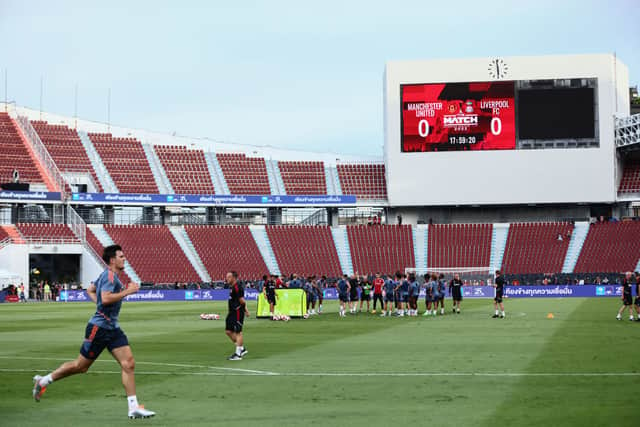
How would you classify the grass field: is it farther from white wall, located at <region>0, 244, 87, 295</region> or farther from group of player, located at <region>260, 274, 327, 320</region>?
white wall, located at <region>0, 244, 87, 295</region>

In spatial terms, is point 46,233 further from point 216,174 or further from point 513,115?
point 513,115

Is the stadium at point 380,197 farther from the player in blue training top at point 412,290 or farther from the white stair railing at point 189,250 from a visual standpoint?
the player in blue training top at point 412,290

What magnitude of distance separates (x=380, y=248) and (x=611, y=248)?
20.1 meters

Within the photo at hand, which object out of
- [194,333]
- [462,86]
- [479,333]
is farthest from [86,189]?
[479,333]

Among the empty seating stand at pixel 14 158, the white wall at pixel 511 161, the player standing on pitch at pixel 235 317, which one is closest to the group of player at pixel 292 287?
the player standing on pitch at pixel 235 317

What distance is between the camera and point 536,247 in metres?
81.3

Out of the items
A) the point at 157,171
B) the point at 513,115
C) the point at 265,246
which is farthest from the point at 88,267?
the point at 513,115

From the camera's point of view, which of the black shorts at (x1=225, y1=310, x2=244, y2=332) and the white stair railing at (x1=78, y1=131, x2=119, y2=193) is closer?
the black shorts at (x1=225, y1=310, x2=244, y2=332)

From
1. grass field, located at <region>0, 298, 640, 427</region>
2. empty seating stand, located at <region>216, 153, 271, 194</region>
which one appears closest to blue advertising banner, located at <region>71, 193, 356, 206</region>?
empty seating stand, located at <region>216, 153, 271, 194</region>

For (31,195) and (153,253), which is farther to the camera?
(153,253)

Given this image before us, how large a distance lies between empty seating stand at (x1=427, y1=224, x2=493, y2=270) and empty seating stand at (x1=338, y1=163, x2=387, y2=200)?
23.0 ft

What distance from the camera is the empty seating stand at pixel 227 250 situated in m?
79.6

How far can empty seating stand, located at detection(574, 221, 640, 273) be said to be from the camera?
254ft

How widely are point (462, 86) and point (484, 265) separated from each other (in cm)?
1598
